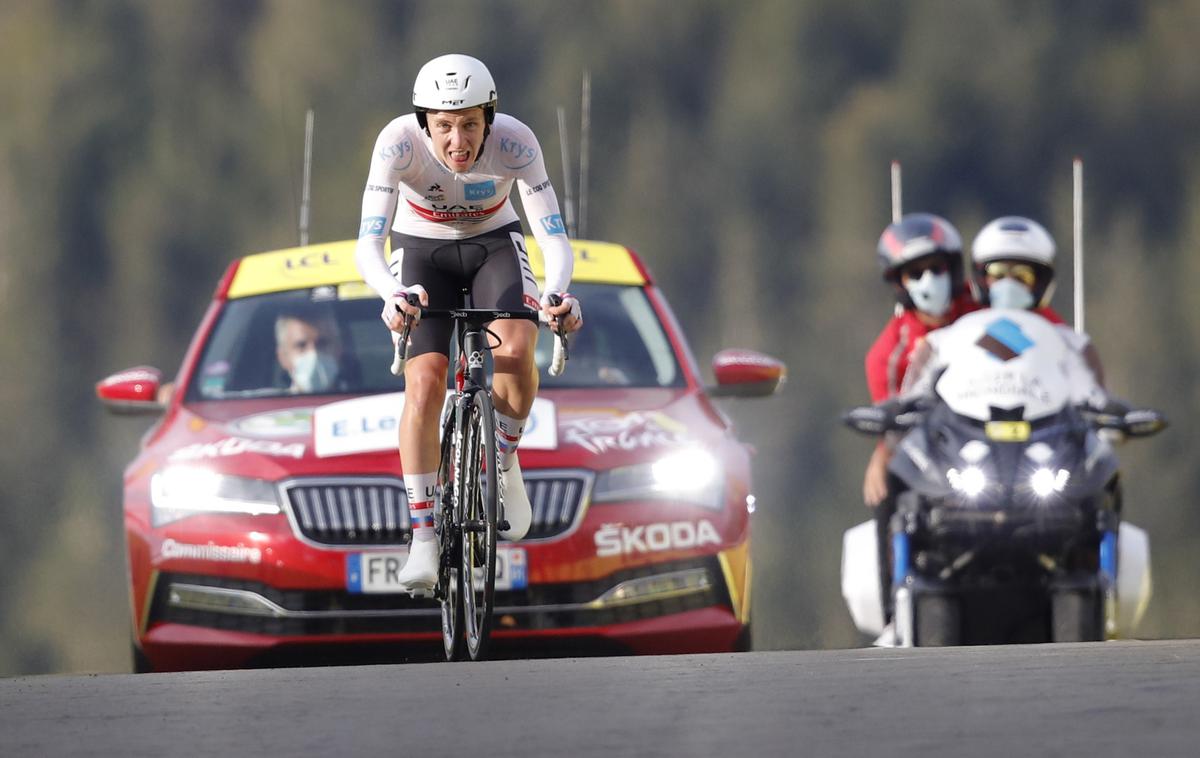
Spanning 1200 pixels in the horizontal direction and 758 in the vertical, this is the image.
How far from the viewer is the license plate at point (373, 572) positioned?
9414 millimetres

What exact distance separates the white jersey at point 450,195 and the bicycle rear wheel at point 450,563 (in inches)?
25.4

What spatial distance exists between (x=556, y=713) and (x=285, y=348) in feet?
13.5

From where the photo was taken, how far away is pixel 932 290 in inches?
480

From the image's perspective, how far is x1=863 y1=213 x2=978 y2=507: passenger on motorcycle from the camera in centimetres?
1206

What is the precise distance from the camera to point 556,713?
6.88 metres

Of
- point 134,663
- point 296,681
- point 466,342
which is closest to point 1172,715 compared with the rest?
point 296,681

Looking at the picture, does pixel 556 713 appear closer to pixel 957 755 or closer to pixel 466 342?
pixel 957 755

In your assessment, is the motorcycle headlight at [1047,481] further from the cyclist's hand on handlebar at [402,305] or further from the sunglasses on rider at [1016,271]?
the cyclist's hand on handlebar at [402,305]

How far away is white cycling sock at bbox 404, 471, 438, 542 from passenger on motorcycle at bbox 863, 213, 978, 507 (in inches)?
135

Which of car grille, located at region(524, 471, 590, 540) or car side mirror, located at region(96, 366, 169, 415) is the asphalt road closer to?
car grille, located at region(524, 471, 590, 540)

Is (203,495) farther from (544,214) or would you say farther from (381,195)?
(544,214)

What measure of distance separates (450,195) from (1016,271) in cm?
329

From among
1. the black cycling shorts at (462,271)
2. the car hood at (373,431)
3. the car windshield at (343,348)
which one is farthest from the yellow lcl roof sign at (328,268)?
the black cycling shorts at (462,271)

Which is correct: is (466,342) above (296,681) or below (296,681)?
above
